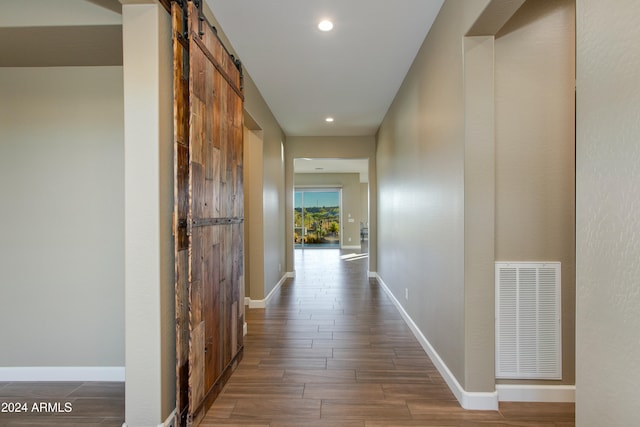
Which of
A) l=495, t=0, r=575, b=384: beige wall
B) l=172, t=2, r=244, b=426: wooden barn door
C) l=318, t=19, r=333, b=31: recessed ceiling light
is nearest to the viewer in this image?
l=172, t=2, r=244, b=426: wooden barn door

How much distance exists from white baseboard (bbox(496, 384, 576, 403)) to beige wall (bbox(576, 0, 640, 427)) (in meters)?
1.24

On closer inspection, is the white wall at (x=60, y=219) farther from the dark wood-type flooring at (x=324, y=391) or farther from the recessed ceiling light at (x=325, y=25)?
the recessed ceiling light at (x=325, y=25)

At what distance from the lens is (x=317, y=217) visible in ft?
41.6

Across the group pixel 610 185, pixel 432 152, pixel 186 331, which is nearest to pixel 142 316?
pixel 186 331

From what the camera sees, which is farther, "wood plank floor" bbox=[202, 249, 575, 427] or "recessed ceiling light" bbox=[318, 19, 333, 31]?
"recessed ceiling light" bbox=[318, 19, 333, 31]

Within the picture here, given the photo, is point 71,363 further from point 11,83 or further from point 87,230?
point 11,83

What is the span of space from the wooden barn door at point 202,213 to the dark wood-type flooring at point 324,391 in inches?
11.5

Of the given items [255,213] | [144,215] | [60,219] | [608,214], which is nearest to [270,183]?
[255,213]

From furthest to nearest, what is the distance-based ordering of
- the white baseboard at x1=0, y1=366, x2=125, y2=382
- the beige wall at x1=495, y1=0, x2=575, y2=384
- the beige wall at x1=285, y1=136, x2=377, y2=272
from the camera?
the beige wall at x1=285, y1=136, x2=377, y2=272 → the white baseboard at x1=0, y1=366, x2=125, y2=382 → the beige wall at x1=495, y1=0, x2=575, y2=384

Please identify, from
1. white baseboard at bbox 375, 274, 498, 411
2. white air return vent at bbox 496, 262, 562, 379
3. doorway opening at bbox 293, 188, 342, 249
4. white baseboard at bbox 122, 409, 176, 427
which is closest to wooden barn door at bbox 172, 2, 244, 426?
white baseboard at bbox 122, 409, 176, 427

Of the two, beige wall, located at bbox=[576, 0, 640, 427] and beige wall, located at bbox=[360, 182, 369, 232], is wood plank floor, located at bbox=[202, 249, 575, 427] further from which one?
beige wall, located at bbox=[360, 182, 369, 232]

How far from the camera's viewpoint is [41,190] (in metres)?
2.52

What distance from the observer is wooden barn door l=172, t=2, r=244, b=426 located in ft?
6.17

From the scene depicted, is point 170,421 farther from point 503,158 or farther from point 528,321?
point 503,158
